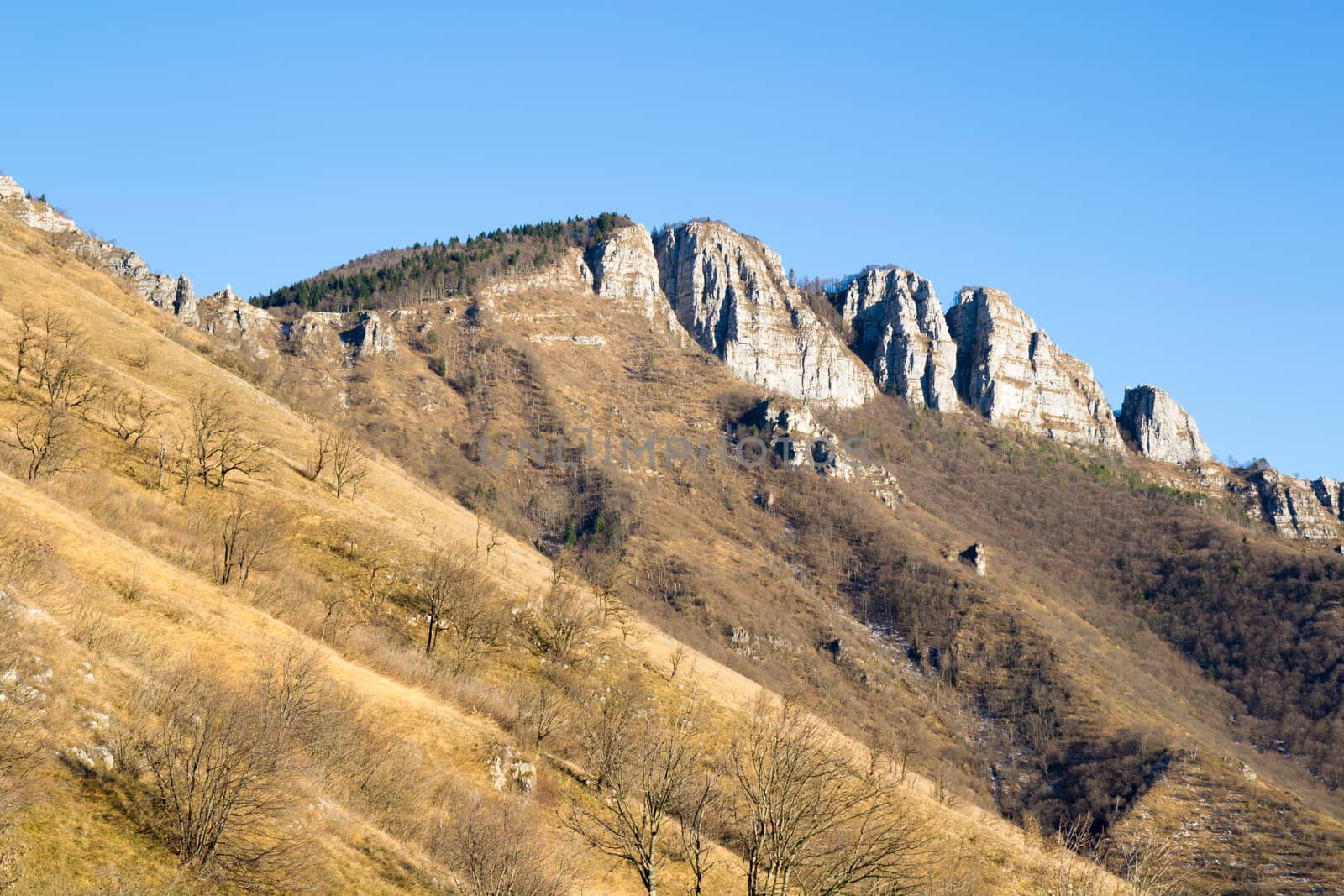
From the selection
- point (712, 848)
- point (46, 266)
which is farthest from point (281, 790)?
point (46, 266)

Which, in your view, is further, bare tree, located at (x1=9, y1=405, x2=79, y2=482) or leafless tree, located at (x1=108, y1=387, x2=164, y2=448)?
leafless tree, located at (x1=108, y1=387, x2=164, y2=448)

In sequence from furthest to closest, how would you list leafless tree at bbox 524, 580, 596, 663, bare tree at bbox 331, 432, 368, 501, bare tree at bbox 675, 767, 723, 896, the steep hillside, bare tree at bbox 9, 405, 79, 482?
bare tree at bbox 331, 432, 368, 501, leafless tree at bbox 524, 580, 596, 663, bare tree at bbox 9, 405, 79, 482, bare tree at bbox 675, 767, 723, 896, the steep hillside

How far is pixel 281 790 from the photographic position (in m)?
28.1

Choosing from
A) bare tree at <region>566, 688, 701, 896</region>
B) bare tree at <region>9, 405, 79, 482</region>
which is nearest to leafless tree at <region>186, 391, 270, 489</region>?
bare tree at <region>9, 405, 79, 482</region>

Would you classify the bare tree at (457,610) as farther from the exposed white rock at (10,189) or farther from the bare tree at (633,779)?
the exposed white rock at (10,189)

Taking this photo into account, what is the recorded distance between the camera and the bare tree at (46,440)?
51.6 metres

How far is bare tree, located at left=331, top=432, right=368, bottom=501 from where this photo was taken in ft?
250

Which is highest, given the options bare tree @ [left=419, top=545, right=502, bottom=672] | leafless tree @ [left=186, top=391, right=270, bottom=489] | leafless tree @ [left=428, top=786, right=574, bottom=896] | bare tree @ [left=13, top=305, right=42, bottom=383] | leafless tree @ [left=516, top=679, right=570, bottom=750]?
bare tree @ [left=13, top=305, right=42, bottom=383]

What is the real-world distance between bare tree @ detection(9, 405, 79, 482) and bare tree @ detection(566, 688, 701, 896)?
1366 inches

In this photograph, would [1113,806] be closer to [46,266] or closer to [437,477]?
[437,477]

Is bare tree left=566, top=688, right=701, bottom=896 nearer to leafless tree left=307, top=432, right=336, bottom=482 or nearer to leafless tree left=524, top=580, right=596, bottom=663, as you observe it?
leafless tree left=524, top=580, right=596, bottom=663

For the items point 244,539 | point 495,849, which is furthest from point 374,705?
point 244,539

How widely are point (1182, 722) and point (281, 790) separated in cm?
17202

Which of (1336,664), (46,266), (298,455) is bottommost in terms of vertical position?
(298,455)
